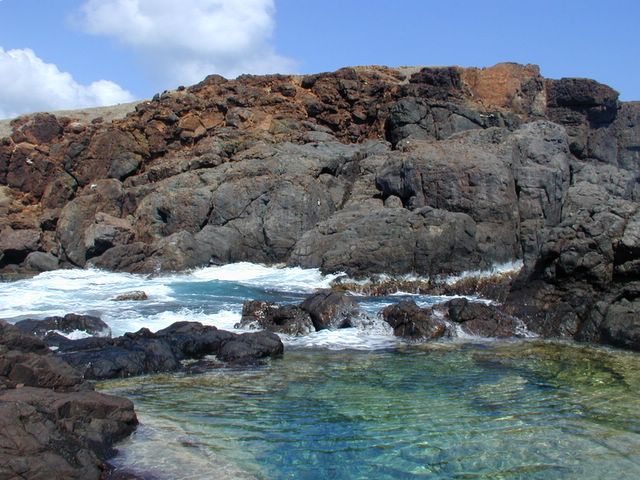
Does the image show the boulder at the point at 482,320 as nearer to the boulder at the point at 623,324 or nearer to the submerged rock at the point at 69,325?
the boulder at the point at 623,324

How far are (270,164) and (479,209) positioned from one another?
37.5ft

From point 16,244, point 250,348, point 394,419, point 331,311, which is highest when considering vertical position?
point 16,244

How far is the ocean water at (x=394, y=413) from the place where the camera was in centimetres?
750

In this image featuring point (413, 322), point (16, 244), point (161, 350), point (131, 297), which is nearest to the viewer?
point (161, 350)

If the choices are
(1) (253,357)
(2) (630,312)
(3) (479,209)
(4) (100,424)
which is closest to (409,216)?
(3) (479,209)

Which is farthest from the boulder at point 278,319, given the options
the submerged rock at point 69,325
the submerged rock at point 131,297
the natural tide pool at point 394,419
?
the submerged rock at point 131,297

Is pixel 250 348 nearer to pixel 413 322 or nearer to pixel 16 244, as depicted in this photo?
pixel 413 322

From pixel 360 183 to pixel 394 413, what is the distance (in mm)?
26338

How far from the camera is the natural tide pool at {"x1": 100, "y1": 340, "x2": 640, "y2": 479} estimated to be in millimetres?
7469

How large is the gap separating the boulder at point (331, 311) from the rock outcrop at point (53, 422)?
26.5ft

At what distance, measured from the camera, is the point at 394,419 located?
30.2 ft

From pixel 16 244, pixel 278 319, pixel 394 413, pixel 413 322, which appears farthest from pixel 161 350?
pixel 16 244

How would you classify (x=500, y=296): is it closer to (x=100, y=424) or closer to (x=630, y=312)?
(x=630, y=312)

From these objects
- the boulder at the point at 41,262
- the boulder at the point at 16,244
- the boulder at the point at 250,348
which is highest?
the boulder at the point at 16,244
